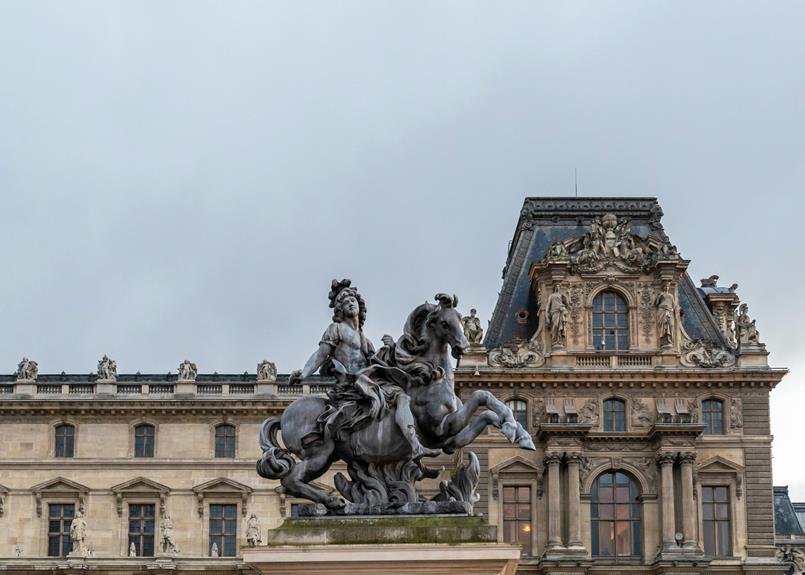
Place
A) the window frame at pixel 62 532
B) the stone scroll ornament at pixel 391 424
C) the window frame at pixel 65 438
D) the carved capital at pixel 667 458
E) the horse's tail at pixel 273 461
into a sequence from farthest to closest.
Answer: the window frame at pixel 65 438 → the window frame at pixel 62 532 → the carved capital at pixel 667 458 → the horse's tail at pixel 273 461 → the stone scroll ornament at pixel 391 424

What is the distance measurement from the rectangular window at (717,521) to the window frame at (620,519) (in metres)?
2.57

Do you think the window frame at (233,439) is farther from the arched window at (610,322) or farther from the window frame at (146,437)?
the arched window at (610,322)

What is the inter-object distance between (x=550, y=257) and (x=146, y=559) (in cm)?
2043

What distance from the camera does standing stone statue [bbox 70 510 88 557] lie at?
60750 millimetres

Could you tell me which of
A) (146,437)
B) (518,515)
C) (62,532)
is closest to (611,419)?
(518,515)

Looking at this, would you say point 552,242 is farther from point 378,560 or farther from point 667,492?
point 378,560

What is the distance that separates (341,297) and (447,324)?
1272mm

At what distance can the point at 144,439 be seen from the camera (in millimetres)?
63719

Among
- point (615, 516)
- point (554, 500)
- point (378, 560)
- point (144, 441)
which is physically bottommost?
point (378, 560)

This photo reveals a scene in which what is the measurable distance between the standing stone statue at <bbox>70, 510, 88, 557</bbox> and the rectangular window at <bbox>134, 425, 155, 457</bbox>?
150 inches

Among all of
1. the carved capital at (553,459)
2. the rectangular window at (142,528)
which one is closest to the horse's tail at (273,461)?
the carved capital at (553,459)

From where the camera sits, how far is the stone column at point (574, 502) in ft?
191

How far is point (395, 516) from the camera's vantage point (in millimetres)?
13992

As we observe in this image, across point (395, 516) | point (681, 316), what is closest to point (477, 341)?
point (681, 316)
